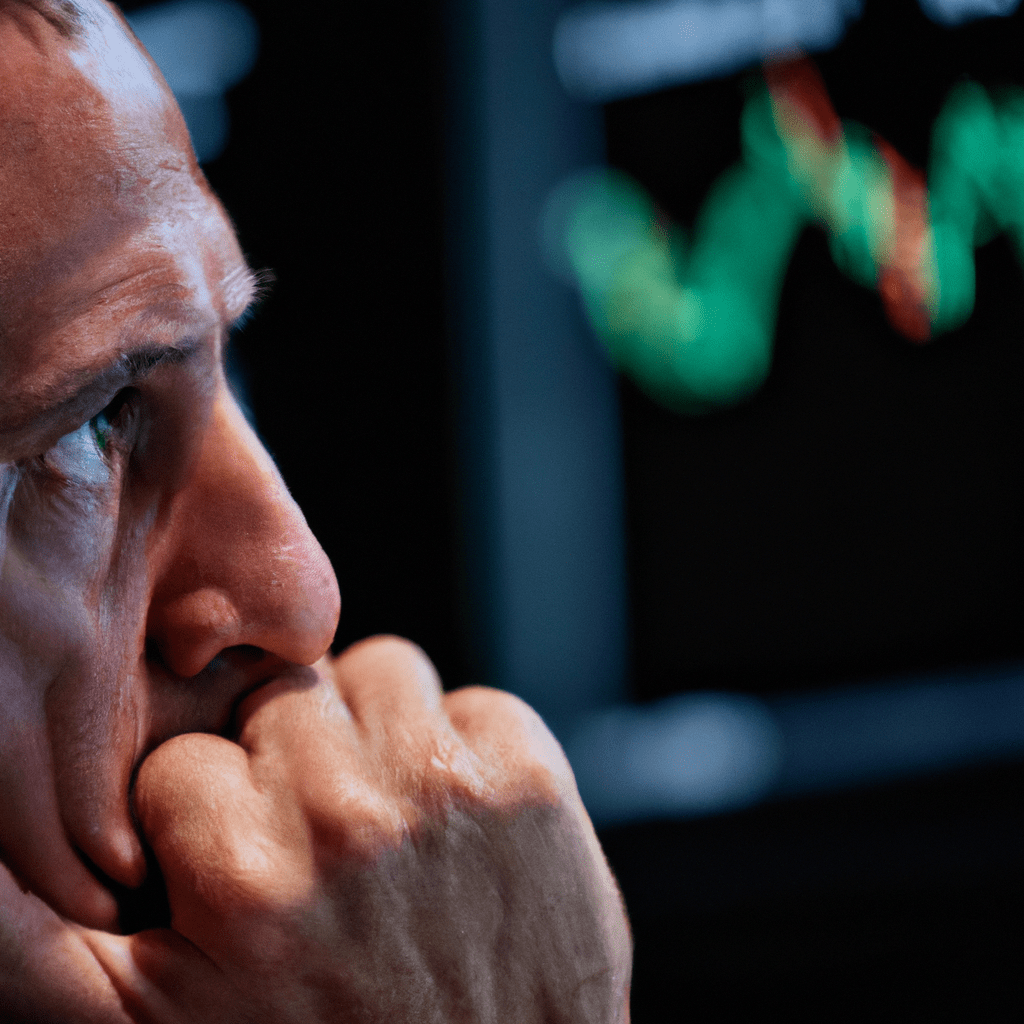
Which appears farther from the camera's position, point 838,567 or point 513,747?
point 838,567

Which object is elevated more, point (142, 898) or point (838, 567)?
point (142, 898)

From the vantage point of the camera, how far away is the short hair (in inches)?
12.3

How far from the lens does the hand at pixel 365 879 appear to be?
12.9 inches

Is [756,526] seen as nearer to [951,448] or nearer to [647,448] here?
[647,448]

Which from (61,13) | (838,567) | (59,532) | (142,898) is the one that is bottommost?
(838,567)

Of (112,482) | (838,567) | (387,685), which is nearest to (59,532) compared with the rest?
(112,482)

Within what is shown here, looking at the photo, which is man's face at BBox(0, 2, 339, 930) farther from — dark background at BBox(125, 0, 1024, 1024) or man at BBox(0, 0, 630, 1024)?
dark background at BBox(125, 0, 1024, 1024)

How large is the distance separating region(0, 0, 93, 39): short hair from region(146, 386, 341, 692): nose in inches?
4.5

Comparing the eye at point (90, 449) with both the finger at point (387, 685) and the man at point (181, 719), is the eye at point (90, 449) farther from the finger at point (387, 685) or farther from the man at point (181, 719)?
the finger at point (387, 685)

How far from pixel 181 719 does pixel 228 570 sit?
0.17 feet

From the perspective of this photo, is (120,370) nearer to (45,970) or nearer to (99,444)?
(99,444)

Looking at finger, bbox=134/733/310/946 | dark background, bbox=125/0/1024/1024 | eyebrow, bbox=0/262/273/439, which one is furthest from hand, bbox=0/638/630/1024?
dark background, bbox=125/0/1024/1024

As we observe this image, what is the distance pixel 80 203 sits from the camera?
0.30 meters

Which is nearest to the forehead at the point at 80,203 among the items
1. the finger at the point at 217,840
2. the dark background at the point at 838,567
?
the finger at the point at 217,840
